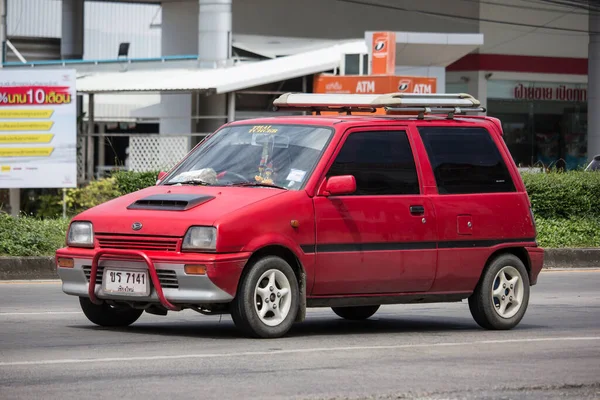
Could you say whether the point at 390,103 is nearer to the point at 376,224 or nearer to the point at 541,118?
the point at 376,224

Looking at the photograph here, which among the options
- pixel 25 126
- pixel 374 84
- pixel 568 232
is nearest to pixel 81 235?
pixel 568 232

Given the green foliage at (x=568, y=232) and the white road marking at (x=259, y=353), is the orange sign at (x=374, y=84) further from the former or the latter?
the white road marking at (x=259, y=353)

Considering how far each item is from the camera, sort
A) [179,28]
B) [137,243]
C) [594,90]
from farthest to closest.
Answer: [594,90], [179,28], [137,243]

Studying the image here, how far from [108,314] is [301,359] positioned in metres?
2.29

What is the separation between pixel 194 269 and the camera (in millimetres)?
8977

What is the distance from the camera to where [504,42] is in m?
44.1

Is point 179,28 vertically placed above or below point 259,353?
above

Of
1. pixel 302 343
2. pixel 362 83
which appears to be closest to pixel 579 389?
pixel 302 343

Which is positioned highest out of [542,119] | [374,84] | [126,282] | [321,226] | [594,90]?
[594,90]

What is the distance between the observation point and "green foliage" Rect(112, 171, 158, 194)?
20.1 meters

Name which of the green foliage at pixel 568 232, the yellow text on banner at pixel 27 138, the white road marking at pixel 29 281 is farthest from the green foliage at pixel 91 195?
the green foliage at pixel 568 232

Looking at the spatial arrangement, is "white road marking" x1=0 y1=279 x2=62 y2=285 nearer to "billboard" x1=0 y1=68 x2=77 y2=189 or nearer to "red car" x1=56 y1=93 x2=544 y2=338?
"red car" x1=56 y1=93 x2=544 y2=338

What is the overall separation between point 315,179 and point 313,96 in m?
1.36

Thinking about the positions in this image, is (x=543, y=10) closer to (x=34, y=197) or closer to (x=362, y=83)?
(x=362, y=83)
